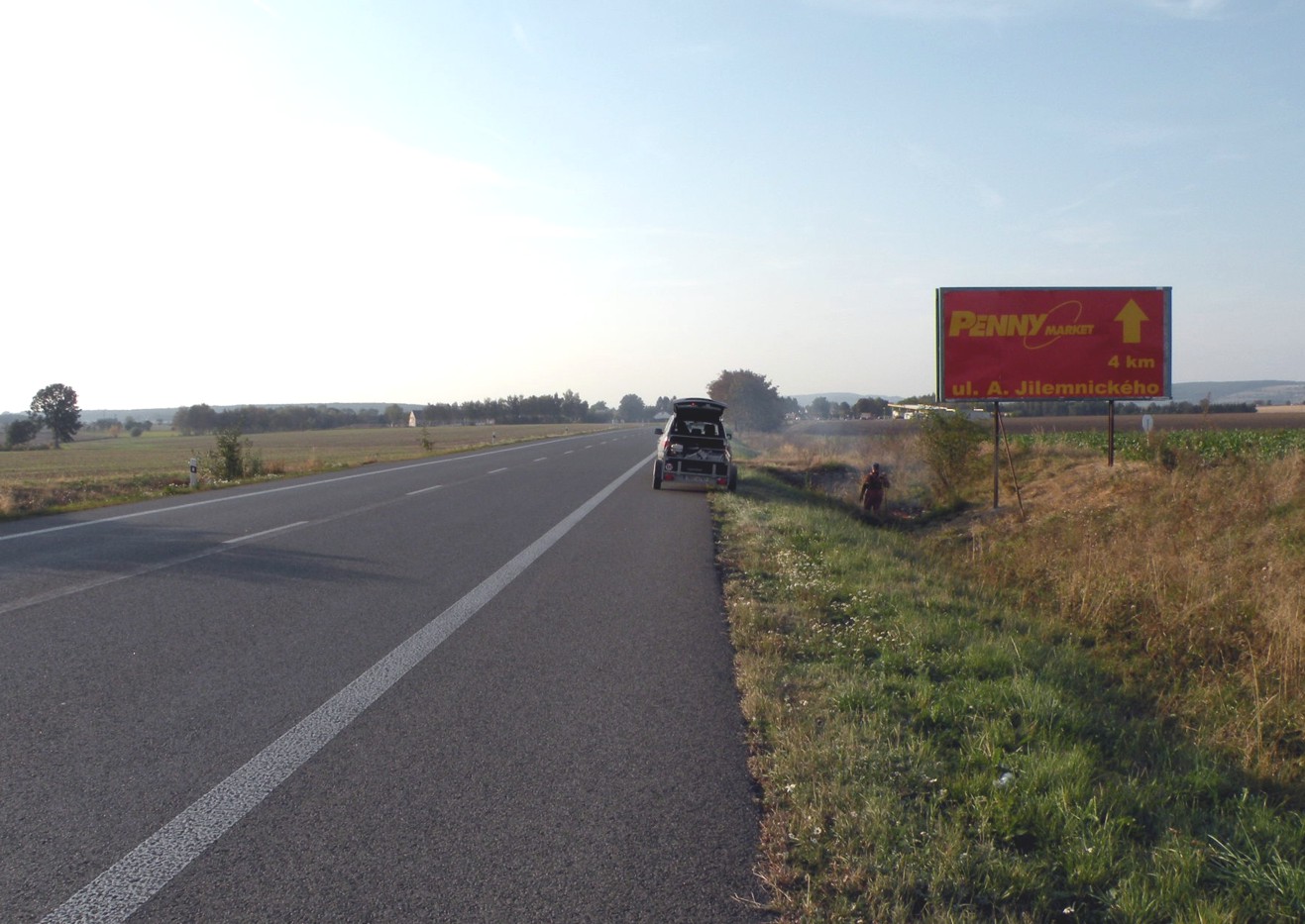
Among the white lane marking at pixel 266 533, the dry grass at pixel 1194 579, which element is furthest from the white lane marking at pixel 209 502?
the dry grass at pixel 1194 579

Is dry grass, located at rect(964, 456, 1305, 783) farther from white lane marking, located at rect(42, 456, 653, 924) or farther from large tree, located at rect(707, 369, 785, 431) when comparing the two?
large tree, located at rect(707, 369, 785, 431)

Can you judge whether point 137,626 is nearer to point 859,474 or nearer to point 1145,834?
point 1145,834

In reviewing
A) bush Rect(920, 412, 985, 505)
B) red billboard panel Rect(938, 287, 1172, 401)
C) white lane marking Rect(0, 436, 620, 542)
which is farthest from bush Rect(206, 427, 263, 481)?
bush Rect(920, 412, 985, 505)

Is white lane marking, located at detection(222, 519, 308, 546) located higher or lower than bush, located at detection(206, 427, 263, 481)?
lower

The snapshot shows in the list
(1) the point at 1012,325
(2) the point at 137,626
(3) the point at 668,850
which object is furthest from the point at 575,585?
(1) the point at 1012,325

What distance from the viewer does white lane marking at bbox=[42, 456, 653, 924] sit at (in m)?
3.50

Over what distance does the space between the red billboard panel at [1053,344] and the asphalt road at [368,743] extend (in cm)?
1535

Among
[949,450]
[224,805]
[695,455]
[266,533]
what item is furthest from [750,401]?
[224,805]

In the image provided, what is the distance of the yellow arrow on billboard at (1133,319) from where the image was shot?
77.9 feet

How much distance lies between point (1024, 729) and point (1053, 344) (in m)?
20.6

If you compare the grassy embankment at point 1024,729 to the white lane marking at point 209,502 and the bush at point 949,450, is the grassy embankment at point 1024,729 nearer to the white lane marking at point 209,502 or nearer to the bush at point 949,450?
the white lane marking at point 209,502

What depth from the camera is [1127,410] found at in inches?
3223

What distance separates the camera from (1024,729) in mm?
5438

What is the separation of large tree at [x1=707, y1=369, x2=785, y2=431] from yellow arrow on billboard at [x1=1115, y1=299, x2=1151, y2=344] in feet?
234
